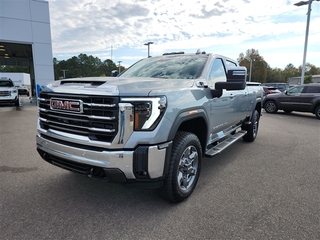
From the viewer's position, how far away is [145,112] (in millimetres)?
2373

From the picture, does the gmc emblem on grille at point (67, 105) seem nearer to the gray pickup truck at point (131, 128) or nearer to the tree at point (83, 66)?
the gray pickup truck at point (131, 128)

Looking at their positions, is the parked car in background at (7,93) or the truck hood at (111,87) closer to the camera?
the truck hood at (111,87)

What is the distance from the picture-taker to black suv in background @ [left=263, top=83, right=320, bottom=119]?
11672 millimetres

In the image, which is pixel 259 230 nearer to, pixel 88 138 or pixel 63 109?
pixel 88 138

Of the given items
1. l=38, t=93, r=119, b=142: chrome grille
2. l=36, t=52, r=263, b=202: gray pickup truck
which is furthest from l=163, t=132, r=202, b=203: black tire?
l=38, t=93, r=119, b=142: chrome grille

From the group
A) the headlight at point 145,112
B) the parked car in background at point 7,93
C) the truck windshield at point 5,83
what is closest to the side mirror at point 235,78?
the headlight at point 145,112

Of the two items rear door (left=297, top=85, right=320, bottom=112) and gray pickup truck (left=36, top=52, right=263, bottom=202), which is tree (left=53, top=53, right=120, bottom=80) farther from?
gray pickup truck (left=36, top=52, right=263, bottom=202)

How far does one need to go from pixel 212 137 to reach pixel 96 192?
6.45 feet

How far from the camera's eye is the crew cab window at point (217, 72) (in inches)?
149

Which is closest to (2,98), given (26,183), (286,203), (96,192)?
(26,183)

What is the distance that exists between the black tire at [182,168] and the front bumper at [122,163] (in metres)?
0.20

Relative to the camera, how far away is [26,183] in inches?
136

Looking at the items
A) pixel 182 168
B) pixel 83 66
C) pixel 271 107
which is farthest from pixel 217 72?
pixel 83 66

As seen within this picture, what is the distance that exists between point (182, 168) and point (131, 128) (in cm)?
101
